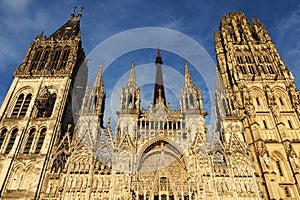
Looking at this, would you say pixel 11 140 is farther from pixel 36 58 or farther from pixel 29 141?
pixel 36 58

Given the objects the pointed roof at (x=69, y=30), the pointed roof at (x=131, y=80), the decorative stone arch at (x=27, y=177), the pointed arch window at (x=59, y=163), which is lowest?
the decorative stone arch at (x=27, y=177)

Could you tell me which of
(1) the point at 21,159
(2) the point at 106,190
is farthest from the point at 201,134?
(1) the point at 21,159

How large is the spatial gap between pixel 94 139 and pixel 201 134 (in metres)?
9.34

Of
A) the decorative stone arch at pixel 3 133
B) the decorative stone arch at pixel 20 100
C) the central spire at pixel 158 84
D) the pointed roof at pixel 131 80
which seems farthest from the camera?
the central spire at pixel 158 84

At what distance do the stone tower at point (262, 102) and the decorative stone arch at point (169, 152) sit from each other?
4.49 m

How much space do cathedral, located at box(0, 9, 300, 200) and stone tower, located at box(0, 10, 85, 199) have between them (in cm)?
9

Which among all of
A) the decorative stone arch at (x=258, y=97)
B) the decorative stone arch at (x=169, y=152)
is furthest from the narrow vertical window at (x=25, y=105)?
the decorative stone arch at (x=258, y=97)

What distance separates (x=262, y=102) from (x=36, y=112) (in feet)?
71.9

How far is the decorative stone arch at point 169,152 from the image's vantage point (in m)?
22.2

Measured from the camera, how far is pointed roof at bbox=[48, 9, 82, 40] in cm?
3334

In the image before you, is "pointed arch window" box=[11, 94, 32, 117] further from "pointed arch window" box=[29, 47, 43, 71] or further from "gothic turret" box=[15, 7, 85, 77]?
"pointed arch window" box=[29, 47, 43, 71]

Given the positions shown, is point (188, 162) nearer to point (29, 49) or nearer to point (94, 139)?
point (94, 139)

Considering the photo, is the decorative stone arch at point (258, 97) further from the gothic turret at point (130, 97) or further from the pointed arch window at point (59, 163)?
the pointed arch window at point (59, 163)

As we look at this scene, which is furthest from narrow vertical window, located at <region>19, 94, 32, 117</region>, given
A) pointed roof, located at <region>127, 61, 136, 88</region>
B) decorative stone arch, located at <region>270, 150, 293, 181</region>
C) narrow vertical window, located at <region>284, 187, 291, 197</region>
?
narrow vertical window, located at <region>284, 187, 291, 197</region>
